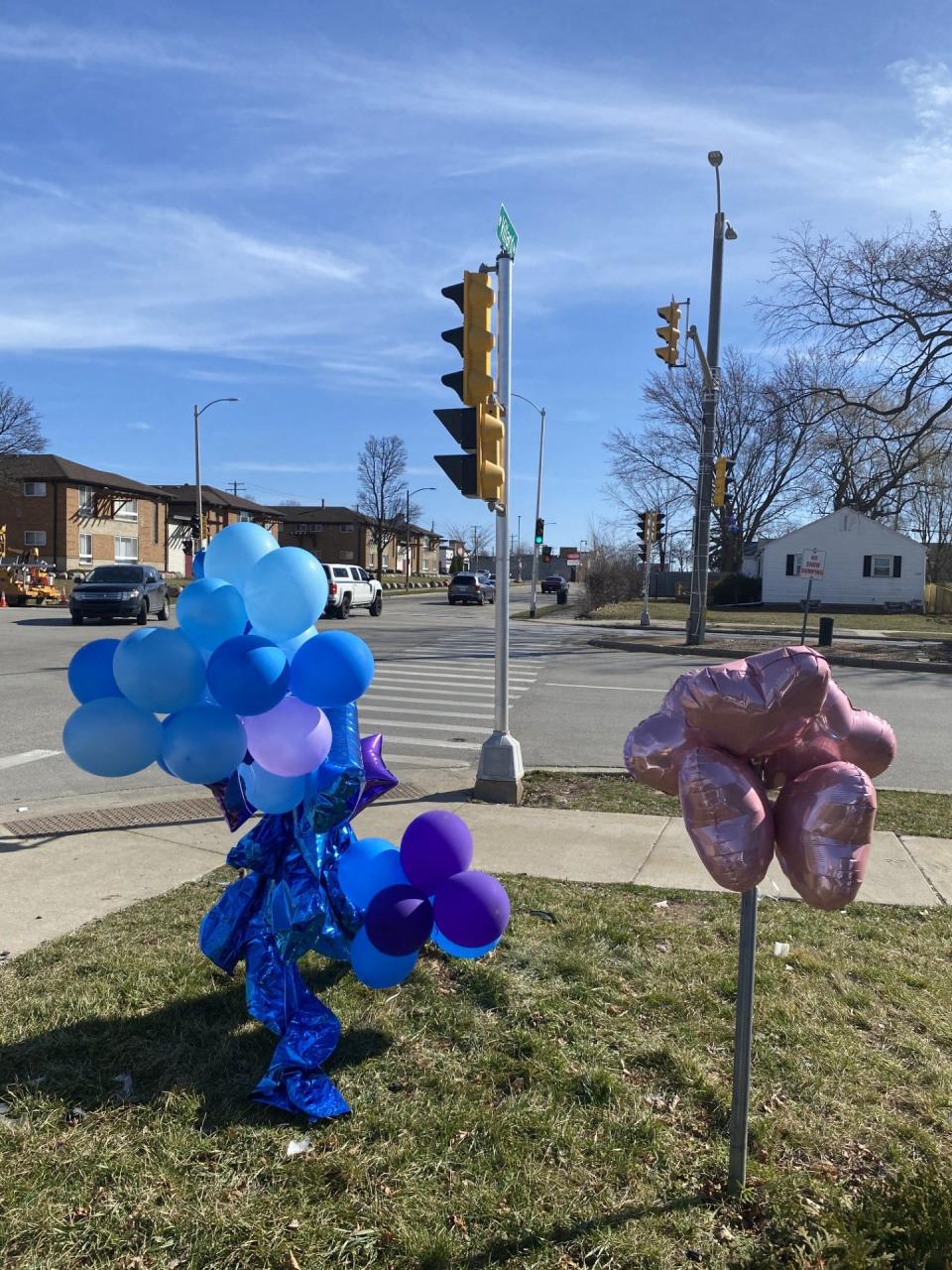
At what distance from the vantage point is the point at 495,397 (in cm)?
695

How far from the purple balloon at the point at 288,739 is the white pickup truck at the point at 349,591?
27371 mm

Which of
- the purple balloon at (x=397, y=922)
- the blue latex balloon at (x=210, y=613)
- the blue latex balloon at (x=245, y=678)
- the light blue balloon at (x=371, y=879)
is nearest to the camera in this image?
the blue latex balloon at (x=245, y=678)

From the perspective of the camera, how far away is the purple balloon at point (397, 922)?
323 centimetres

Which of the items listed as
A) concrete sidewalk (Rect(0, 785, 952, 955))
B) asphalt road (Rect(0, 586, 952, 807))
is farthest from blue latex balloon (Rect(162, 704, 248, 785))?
asphalt road (Rect(0, 586, 952, 807))

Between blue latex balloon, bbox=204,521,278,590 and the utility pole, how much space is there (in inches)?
744

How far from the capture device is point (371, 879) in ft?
11.5

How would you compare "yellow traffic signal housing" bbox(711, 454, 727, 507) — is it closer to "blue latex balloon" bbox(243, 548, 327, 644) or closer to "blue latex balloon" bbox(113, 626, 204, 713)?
"blue latex balloon" bbox(243, 548, 327, 644)

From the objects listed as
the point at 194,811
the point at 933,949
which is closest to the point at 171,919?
the point at 194,811

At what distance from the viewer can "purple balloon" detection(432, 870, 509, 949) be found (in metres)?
3.27

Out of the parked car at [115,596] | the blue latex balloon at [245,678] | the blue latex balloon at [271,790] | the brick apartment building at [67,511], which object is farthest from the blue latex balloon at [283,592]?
the brick apartment building at [67,511]

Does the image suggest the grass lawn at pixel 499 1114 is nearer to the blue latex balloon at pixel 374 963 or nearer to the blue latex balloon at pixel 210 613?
the blue latex balloon at pixel 374 963

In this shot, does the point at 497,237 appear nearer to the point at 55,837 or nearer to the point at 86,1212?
the point at 55,837

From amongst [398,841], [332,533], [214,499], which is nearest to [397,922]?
[398,841]

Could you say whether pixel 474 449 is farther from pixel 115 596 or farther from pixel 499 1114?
pixel 115 596
